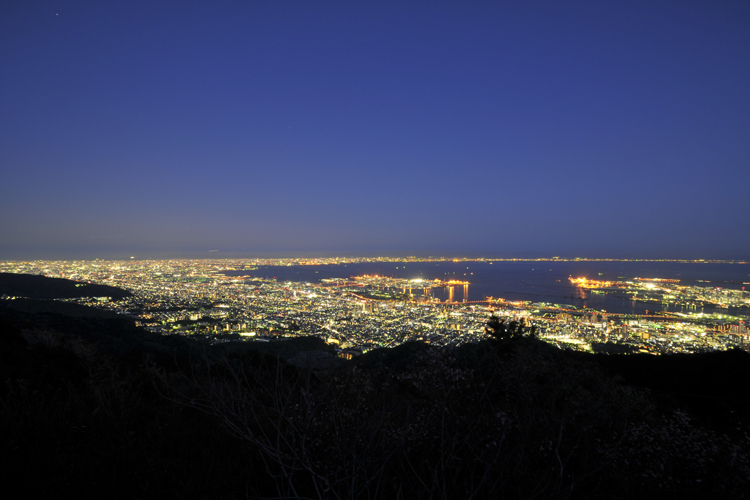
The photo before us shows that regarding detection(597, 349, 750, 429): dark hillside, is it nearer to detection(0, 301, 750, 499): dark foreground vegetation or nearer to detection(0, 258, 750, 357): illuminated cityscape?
detection(0, 301, 750, 499): dark foreground vegetation

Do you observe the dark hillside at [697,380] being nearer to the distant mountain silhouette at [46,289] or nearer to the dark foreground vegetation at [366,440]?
the dark foreground vegetation at [366,440]

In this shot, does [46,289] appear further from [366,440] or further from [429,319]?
[366,440]

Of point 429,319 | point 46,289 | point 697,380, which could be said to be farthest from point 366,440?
point 46,289

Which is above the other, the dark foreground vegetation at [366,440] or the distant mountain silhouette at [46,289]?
the dark foreground vegetation at [366,440]

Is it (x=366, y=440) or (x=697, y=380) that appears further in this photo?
(x=697, y=380)

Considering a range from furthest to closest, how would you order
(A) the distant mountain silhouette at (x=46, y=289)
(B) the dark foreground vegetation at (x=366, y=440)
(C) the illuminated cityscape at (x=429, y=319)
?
(A) the distant mountain silhouette at (x=46, y=289), (C) the illuminated cityscape at (x=429, y=319), (B) the dark foreground vegetation at (x=366, y=440)

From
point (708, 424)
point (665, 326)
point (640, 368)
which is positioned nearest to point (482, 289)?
point (665, 326)

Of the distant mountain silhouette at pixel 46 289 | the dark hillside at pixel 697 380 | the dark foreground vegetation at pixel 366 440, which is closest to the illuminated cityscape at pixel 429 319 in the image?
the distant mountain silhouette at pixel 46 289

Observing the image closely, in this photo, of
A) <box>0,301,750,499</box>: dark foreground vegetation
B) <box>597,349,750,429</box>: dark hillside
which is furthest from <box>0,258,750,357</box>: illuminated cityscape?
<box>0,301,750,499</box>: dark foreground vegetation

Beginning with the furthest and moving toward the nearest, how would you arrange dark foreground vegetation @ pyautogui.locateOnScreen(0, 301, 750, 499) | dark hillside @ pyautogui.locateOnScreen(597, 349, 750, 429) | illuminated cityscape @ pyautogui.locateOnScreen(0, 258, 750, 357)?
illuminated cityscape @ pyautogui.locateOnScreen(0, 258, 750, 357), dark hillside @ pyautogui.locateOnScreen(597, 349, 750, 429), dark foreground vegetation @ pyautogui.locateOnScreen(0, 301, 750, 499)
